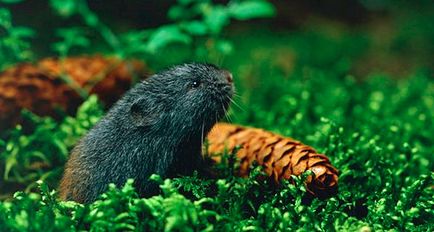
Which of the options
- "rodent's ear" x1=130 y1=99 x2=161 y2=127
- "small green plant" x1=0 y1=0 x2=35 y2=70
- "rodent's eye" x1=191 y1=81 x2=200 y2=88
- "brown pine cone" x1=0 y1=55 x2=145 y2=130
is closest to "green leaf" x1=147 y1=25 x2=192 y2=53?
"brown pine cone" x1=0 y1=55 x2=145 y2=130

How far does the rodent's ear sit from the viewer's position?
292 centimetres

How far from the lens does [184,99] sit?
2.99m

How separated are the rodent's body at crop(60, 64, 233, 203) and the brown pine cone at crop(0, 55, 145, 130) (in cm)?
105

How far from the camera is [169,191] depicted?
2404 mm

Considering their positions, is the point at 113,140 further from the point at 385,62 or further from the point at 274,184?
the point at 385,62

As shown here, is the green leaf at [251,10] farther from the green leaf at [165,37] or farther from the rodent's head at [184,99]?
the rodent's head at [184,99]

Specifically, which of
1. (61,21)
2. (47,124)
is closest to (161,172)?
(47,124)

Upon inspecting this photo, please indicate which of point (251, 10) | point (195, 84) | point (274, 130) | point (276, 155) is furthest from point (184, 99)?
point (251, 10)

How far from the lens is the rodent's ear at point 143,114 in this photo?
9.59 ft

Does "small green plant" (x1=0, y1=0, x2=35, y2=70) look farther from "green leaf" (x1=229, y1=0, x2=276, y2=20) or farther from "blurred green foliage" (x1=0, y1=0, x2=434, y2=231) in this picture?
"green leaf" (x1=229, y1=0, x2=276, y2=20)

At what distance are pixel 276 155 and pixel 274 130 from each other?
41.7 inches

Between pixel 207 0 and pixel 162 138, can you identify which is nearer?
pixel 162 138

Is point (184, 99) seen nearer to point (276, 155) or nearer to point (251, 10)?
point (276, 155)

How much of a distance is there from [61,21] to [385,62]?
462 cm
